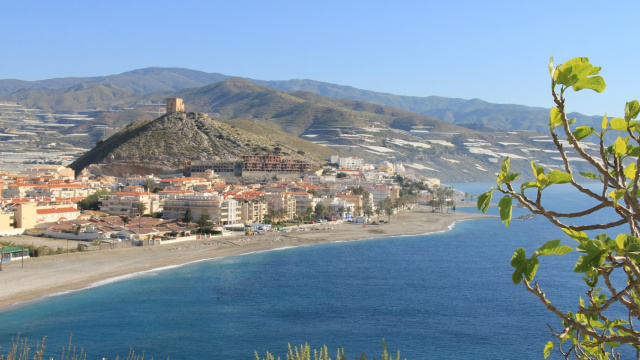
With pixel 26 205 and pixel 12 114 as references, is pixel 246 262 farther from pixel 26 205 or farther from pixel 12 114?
pixel 12 114

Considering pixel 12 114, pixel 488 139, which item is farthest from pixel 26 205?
pixel 12 114

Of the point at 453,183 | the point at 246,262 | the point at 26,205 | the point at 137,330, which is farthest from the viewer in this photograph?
the point at 453,183

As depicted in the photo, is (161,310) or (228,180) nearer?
(161,310)

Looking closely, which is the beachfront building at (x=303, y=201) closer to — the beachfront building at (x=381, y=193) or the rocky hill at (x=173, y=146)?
the beachfront building at (x=381, y=193)

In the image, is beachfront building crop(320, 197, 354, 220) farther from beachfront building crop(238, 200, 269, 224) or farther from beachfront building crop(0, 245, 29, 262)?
beachfront building crop(0, 245, 29, 262)

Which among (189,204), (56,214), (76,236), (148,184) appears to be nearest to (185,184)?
(148,184)

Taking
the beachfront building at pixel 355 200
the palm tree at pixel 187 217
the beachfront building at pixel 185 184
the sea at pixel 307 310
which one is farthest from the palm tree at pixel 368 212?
the sea at pixel 307 310
